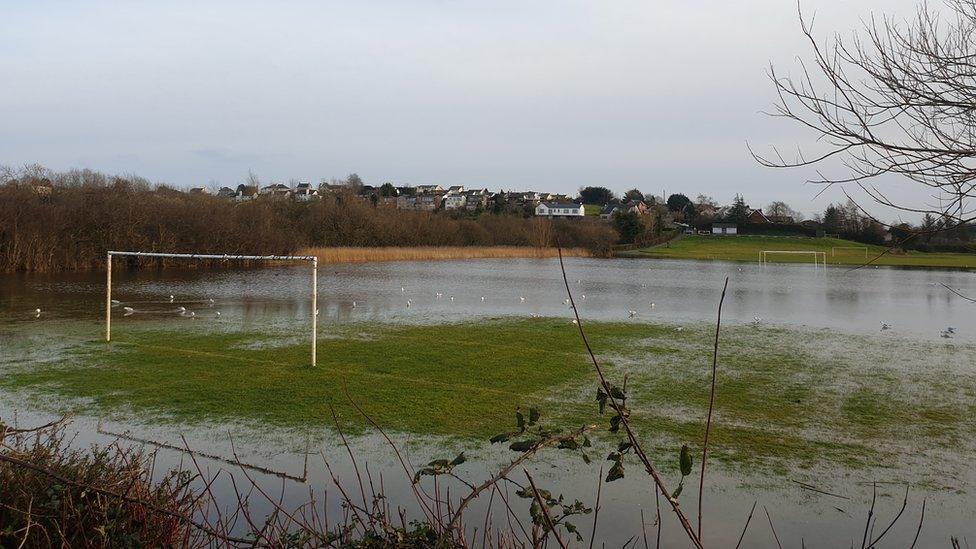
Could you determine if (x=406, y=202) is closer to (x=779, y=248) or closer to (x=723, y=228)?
(x=723, y=228)

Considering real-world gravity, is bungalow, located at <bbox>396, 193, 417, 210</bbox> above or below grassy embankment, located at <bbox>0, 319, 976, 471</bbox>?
above

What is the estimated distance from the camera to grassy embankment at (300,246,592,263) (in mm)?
45062

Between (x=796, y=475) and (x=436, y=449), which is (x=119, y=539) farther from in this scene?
(x=796, y=475)

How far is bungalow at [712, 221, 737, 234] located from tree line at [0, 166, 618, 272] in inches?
1128

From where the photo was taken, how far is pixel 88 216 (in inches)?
1431

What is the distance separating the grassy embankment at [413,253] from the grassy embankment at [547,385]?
30410 mm

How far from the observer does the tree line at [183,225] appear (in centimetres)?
3397

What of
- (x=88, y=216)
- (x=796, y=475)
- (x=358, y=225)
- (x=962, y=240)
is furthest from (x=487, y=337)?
(x=358, y=225)

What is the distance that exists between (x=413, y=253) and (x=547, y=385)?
1655 inches

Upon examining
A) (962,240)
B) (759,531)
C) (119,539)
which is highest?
(962,240)

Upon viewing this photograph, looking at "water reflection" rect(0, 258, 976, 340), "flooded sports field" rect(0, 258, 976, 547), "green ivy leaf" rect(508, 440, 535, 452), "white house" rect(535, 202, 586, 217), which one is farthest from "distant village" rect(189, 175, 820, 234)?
"green ivy leaf" rect(508, 440, 535, 452)

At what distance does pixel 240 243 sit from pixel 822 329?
35868 millimetres

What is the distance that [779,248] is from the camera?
74938 millimetres

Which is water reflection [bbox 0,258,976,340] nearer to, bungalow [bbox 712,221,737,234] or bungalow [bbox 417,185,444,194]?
bungalow [bbox 712,221,737,234]
